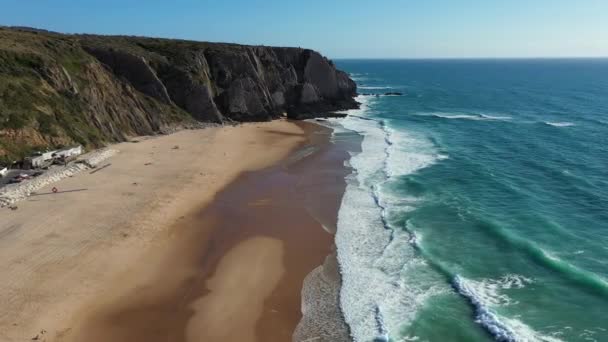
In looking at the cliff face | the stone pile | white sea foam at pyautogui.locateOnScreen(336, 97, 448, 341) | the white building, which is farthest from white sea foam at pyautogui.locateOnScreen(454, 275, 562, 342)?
the cliff face

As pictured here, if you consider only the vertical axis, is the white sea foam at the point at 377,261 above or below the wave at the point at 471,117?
above

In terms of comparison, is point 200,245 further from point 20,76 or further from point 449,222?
point 20,76

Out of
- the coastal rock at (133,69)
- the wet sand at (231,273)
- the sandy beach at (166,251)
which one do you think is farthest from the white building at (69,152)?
the coastal rock at (133,69)

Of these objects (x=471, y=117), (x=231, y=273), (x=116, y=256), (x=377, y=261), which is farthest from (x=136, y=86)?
(x=471, y=117)

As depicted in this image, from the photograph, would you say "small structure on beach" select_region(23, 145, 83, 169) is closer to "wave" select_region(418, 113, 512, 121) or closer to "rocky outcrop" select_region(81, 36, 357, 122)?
"rocky outcrop" select_region(81, 36, 357, 122)

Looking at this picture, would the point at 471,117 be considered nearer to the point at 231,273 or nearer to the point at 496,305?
the point at 496,305

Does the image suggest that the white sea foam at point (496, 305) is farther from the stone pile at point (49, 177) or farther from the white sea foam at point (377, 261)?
the stone pile at point (49, 177)

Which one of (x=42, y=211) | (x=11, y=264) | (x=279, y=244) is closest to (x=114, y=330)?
(x=11, y=264)
